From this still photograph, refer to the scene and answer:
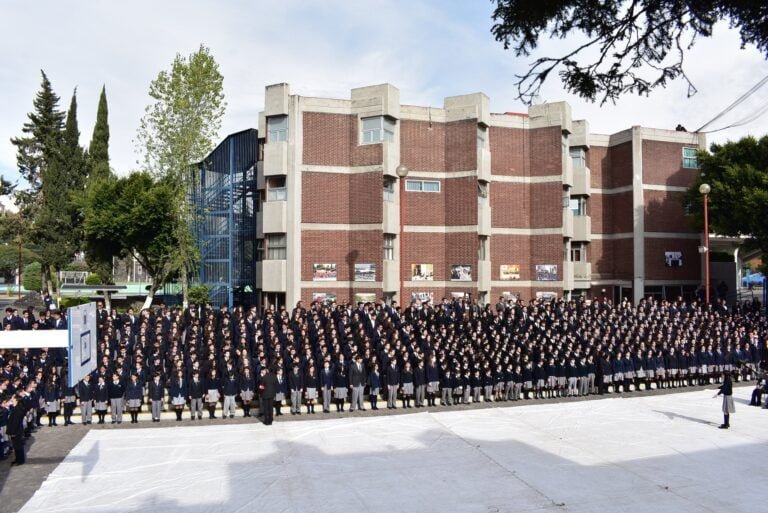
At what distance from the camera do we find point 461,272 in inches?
1258

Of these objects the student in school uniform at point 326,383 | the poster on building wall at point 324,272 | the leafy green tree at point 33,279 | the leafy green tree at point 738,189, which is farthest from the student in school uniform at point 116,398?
the leafy green tree at point 33,279

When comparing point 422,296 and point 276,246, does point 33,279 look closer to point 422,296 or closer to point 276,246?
point 276,246

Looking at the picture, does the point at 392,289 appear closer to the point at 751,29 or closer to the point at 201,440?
the point at 201,440

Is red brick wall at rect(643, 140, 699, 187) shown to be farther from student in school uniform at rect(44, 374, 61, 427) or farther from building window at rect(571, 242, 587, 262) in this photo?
student in school uniform at rect(44, 374, 61, 427)

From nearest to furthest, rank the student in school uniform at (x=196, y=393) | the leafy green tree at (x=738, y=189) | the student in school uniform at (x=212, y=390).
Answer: the student in school uniform at (x=196, y=393), the student in school uniform at (x=212, y=390), the leafy green tree at (x=738, y=189)

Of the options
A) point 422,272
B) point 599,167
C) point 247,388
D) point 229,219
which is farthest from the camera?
point 599,167

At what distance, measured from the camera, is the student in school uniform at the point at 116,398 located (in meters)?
15.9

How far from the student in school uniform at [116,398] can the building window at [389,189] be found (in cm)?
1796

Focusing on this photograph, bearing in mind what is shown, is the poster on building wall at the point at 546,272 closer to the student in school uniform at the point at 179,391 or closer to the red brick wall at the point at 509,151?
the red brick wall at the point at 509,151

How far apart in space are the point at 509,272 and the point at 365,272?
29.2 feet

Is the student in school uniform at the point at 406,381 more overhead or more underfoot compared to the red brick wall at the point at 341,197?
more underfoot

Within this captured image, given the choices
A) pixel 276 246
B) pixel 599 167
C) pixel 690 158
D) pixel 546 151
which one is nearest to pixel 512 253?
pixel 546 151

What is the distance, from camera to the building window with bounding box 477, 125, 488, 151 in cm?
3225

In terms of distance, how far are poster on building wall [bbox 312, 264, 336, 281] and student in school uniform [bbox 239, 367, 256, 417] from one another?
13547mm
